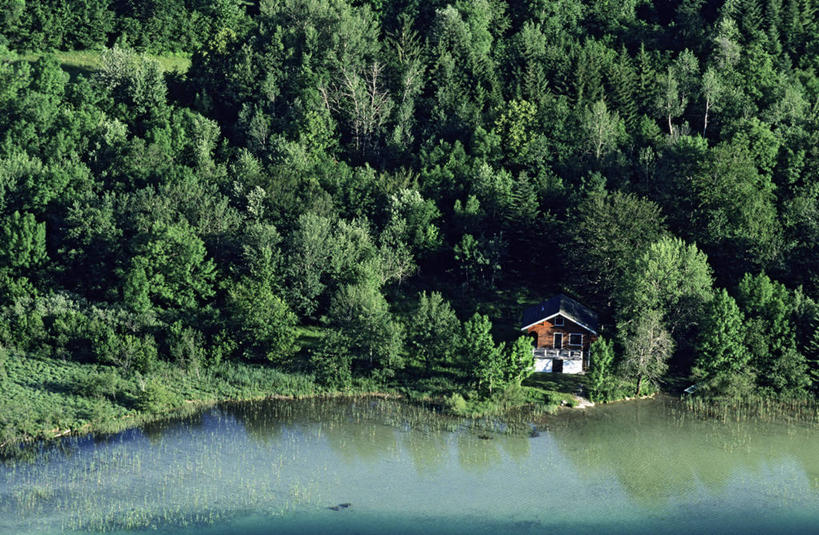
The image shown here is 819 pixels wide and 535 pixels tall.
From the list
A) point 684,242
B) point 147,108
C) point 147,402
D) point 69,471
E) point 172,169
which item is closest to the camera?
point 69,471

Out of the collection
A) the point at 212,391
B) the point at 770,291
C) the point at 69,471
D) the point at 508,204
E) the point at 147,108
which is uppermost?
the point at 147,108

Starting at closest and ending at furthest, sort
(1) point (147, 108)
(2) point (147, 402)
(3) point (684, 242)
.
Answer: (2) point (147, 402), (3) point (684, 242), (1) point (147, 108)

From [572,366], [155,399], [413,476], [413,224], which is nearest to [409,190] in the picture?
[413,224]

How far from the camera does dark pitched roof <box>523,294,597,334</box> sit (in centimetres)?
8619

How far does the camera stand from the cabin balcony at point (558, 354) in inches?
3396

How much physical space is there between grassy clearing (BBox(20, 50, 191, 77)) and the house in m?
49.9

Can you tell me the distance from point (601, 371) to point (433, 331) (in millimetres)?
11913

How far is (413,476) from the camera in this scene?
72562 millimetres

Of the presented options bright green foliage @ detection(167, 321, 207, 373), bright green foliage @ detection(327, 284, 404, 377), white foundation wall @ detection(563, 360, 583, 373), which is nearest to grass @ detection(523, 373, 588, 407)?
white foundation wall @ detection(563, 360, 583, 373)

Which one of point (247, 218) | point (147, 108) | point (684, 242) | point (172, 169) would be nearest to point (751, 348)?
point (684, 242)

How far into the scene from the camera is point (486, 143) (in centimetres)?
10312

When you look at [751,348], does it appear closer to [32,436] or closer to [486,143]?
[486,143]

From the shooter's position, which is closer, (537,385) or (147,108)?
(537,385)

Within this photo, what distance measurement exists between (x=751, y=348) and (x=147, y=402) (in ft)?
134
